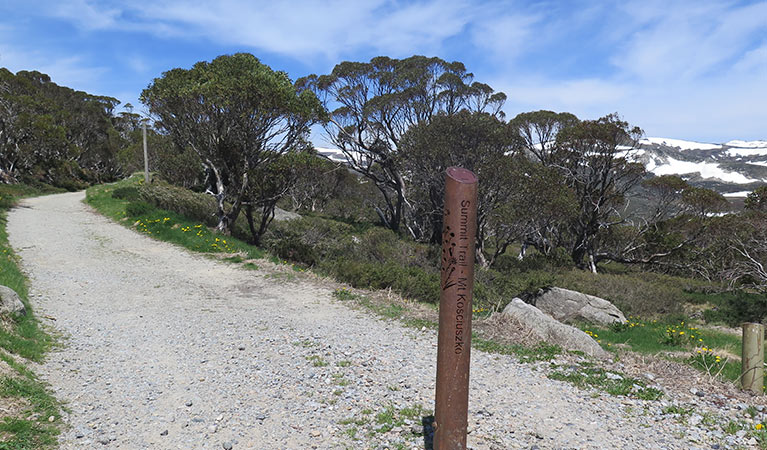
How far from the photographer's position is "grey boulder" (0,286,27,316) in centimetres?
644

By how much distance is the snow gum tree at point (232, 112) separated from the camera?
629 inches

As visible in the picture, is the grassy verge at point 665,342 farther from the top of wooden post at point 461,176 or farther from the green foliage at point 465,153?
the green foliage at point 465,153

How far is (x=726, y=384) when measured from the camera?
5.41 metres

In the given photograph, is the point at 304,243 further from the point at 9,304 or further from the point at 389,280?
the point at 9,304

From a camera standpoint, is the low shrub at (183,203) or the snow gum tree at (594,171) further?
the snow gum tree at (594,171)

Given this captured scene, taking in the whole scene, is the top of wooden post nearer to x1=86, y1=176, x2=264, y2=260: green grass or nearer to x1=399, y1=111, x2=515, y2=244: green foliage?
x1=86, y1=176, x2=264, y2=260: green grass

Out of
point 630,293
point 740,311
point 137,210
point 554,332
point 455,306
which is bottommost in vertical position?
point 740,311

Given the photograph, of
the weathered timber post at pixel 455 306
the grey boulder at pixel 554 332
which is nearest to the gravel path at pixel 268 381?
the weathered timber post at pixel 455 306

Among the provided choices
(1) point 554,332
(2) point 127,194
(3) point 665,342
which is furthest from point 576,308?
(2) point 127,194

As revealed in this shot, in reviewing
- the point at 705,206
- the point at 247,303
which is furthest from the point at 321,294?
the point at 705,206

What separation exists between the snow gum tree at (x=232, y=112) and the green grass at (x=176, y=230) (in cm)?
165

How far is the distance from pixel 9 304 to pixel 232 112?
35.8 ft

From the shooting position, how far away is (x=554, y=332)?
7191 mm

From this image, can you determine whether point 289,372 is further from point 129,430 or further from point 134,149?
point 134,149
